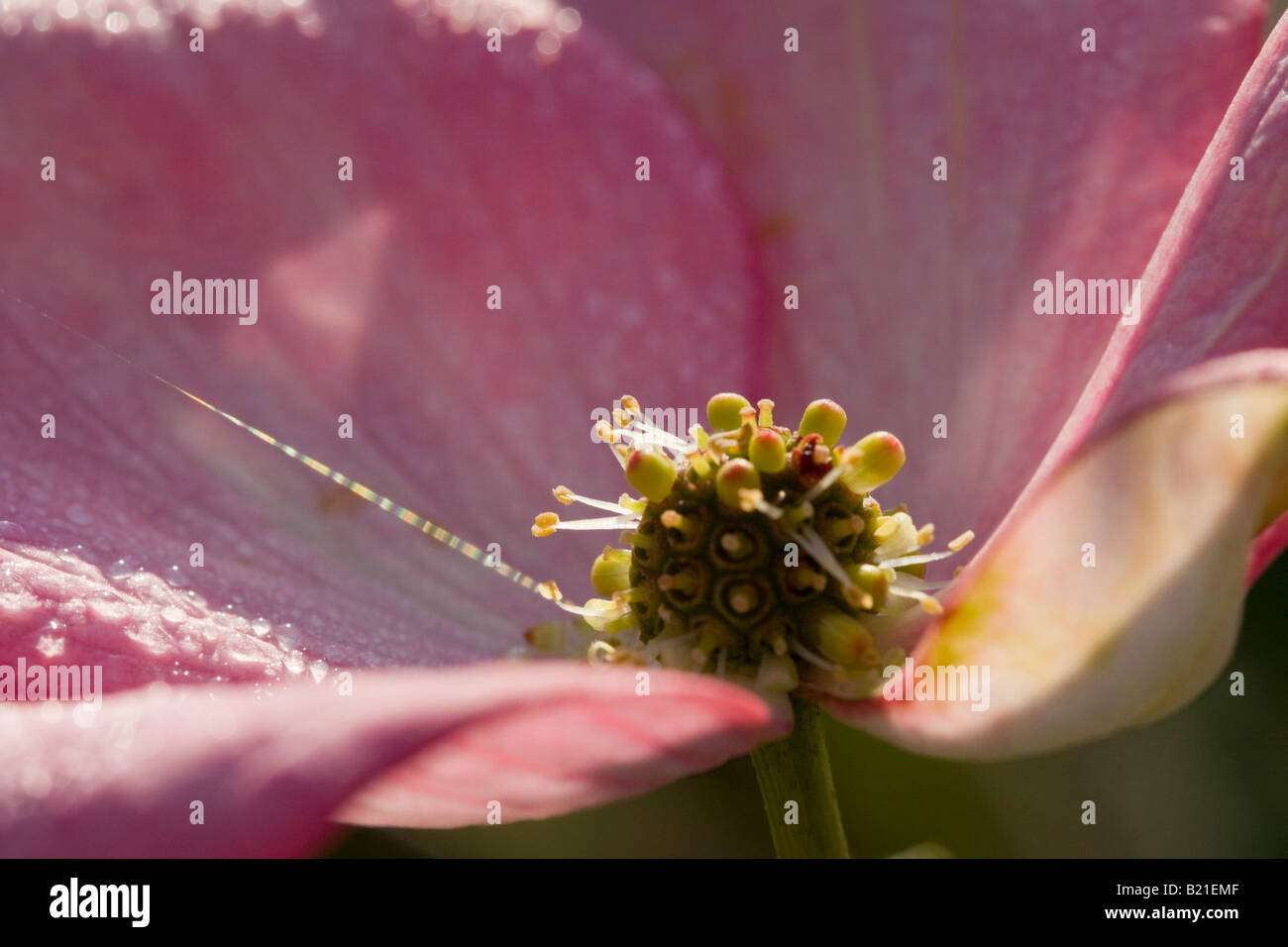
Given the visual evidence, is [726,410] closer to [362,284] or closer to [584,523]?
[584,523]

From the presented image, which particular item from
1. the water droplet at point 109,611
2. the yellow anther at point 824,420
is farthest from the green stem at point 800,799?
the water droplet at point 109,611

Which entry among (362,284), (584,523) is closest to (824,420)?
(584,523)

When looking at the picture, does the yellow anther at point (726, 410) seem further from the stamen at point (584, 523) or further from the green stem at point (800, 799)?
the green stem at point (800, 799)

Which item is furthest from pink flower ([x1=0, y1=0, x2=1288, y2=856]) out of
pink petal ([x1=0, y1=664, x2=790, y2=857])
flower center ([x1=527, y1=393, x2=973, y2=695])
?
pink petal ([x1=0, y1=664, x2=790, y2=857])

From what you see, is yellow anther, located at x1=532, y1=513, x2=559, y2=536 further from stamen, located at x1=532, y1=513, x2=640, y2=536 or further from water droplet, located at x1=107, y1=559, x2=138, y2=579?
water droplet, located at x1=107, y1=559, x2=138, y2=579
